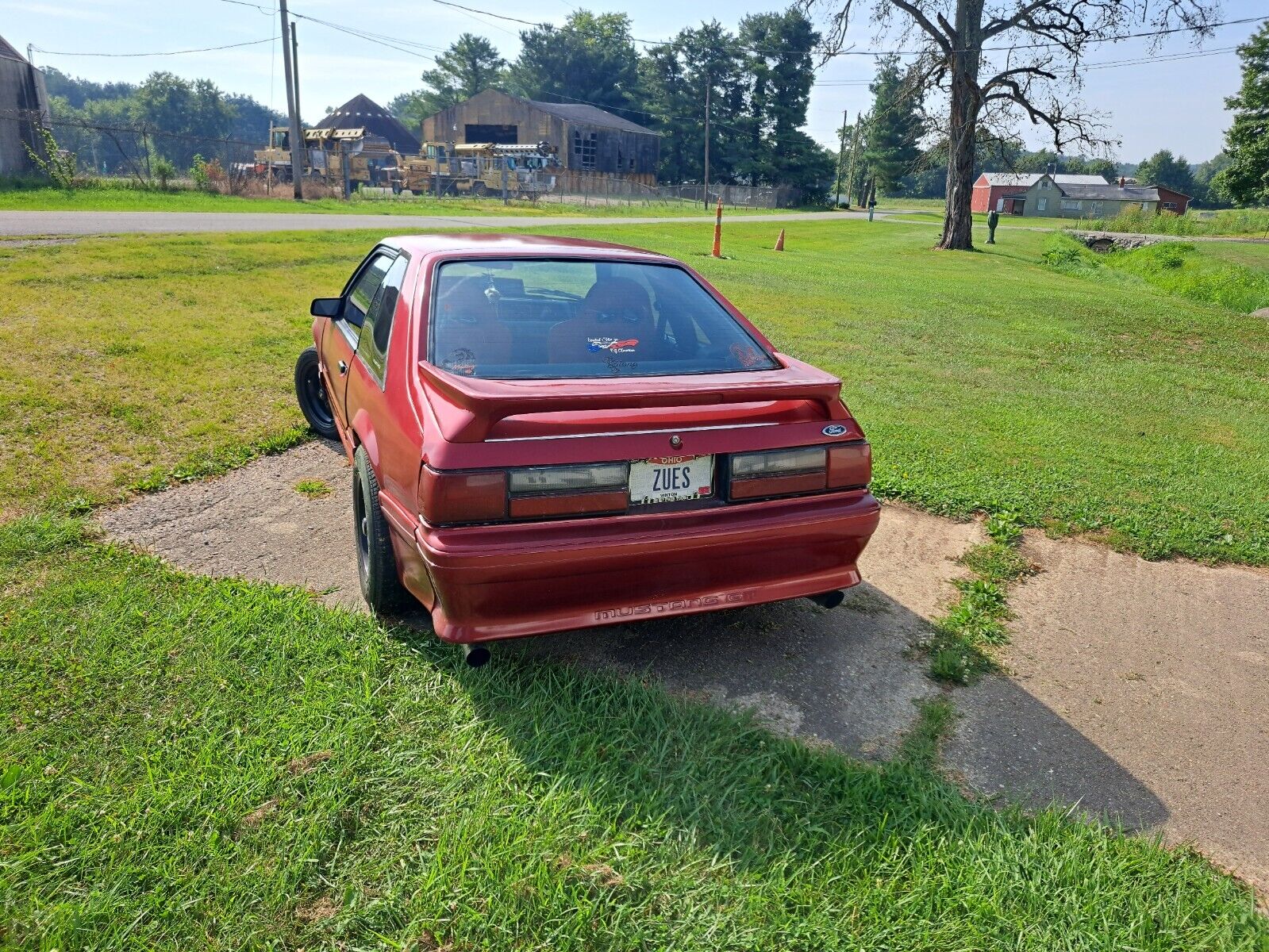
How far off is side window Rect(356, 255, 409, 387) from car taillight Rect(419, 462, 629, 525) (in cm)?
93

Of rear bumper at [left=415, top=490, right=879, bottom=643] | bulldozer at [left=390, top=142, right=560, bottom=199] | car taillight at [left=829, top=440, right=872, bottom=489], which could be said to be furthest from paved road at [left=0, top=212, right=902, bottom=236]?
bulldozer at [left=390, top=142, right=560, bottom=199]

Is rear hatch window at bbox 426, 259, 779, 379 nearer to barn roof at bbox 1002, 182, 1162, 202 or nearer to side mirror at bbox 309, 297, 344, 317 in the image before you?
side mirror at bbox 309, 297, 344, 317

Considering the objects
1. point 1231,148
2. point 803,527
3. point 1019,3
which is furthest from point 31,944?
point 1231,148

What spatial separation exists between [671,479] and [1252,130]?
70883 mm

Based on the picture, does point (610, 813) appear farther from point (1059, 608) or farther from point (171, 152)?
point (171, 152)

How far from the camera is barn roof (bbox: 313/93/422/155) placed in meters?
68.8

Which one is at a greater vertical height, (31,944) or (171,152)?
(171,152)

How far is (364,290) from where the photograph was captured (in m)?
4.63

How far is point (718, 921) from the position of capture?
2.09m

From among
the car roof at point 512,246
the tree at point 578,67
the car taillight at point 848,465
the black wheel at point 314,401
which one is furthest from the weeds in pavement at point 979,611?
the tree at point 578,67

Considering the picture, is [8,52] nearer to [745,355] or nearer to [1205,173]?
[745,355]

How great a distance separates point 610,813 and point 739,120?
3064 inches

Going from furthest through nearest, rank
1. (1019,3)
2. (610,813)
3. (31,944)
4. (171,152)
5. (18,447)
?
(171,152) < (1019,3) < (18,447) < (610,813) < (31,944)

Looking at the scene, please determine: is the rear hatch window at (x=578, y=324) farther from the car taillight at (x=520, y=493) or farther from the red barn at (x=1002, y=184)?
the red barn at (x=1002, y=184)
